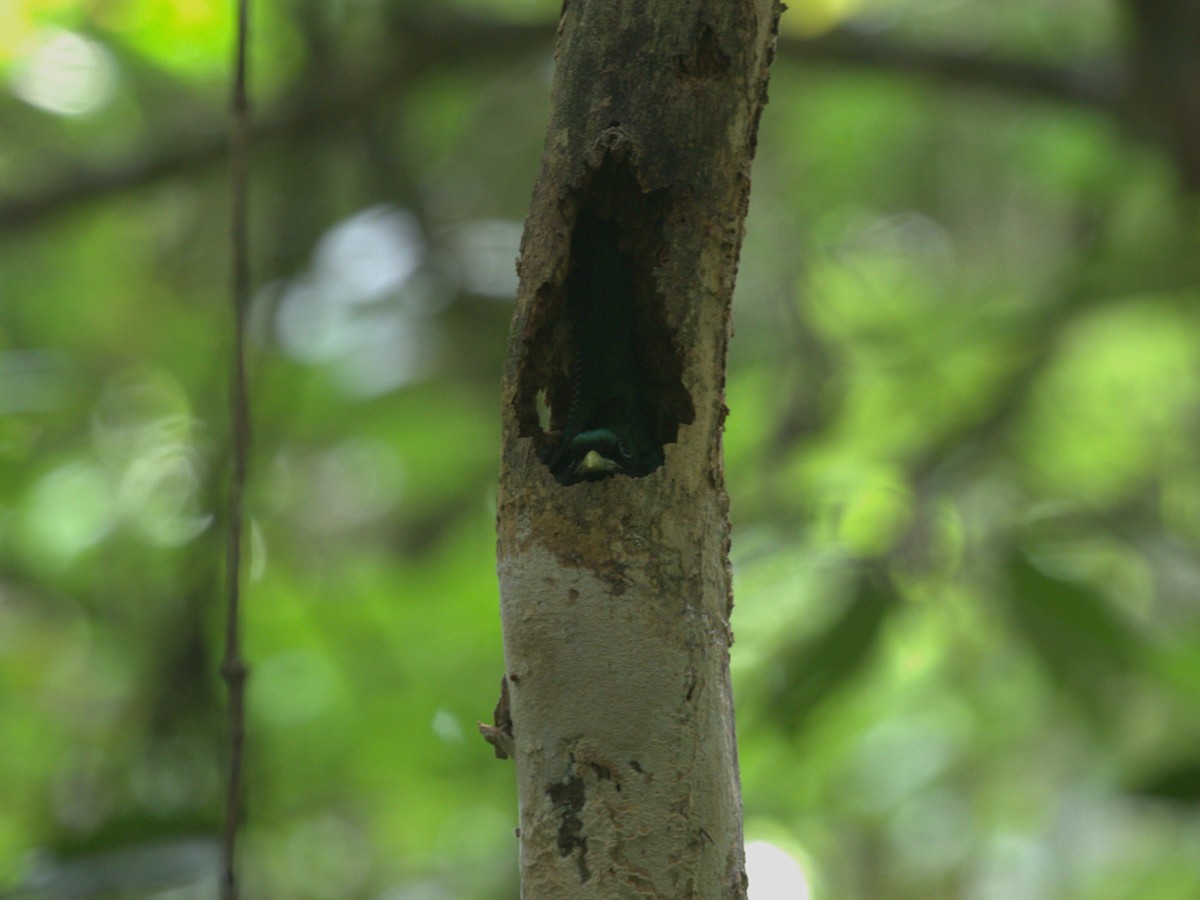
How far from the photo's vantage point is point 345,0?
2996 mm

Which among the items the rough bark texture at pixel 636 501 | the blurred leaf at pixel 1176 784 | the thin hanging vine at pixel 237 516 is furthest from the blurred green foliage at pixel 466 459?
the rough bark texture at pixel 636 501

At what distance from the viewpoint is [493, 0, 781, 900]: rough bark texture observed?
701 mm

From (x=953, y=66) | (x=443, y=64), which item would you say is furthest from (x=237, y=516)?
(x=953, y=66)

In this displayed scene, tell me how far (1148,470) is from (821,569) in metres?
2.14

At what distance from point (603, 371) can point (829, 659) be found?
132 cm

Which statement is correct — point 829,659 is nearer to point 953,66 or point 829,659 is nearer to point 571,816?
point 571,816

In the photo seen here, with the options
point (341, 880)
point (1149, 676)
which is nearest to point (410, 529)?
point (341, 880)

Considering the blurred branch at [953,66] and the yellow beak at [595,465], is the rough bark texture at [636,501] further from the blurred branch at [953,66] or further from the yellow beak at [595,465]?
the blurred branch at [953,66]

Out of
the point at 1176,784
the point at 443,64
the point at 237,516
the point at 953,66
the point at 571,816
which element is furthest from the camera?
the point at 953,66

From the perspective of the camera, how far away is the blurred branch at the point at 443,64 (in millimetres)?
2863

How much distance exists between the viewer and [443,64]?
291 centimetres

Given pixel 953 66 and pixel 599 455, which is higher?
pixel 953 66

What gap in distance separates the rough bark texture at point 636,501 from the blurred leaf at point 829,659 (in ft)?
4.13

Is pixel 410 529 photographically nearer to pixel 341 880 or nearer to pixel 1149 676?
pixel 341 880
